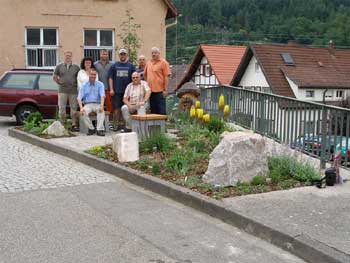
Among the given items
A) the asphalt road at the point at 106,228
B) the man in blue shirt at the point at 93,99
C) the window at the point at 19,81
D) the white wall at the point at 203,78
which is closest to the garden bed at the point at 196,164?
the asphalt road at the point at 106,228

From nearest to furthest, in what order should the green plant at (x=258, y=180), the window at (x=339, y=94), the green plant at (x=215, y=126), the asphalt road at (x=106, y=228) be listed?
1. the asphalt road at (x=106, y=228)
2. the green plant at (x=258, y=180)
3. the green plant at (x=215, y=126)
4. the window at (x=339, y=94)

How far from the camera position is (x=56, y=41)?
21.6 m

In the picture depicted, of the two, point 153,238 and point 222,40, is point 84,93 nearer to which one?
point 153,238

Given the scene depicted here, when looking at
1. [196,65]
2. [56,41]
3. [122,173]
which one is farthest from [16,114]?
[196,65]

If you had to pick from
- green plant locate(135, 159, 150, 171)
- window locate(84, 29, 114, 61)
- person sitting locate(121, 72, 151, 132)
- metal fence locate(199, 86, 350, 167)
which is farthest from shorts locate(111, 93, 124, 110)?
window locate(84, 29, 114, 61)

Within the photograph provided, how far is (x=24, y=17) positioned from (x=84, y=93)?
33.8ft

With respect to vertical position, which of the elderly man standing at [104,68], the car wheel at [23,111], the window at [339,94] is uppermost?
the elderly man standing at [104,68]

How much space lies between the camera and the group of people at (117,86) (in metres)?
11.4

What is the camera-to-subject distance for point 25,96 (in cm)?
1538

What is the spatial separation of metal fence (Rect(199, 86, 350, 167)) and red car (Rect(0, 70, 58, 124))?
16.3 feet

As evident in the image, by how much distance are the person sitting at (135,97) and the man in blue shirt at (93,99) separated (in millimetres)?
597

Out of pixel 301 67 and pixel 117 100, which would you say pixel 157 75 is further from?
pixel 301 67

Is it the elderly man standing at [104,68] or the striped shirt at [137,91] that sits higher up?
the elderly man standing at [104,68]

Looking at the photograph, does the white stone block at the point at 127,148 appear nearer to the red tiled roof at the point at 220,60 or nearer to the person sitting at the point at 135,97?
the person sitting at the point at 135,97
